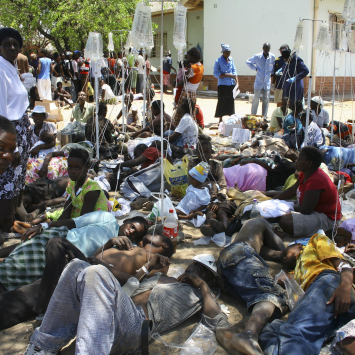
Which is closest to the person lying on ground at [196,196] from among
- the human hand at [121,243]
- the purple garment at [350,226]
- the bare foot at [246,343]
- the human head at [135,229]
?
the human head at [135,229]

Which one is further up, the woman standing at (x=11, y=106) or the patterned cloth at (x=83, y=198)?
the woman standing at (x=11, y=106)

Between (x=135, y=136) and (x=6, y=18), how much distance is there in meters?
13.9

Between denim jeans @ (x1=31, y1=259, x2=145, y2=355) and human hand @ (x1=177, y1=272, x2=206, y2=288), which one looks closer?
denim jeans @ (x1=31, y1=259, x2=145, y2=355)

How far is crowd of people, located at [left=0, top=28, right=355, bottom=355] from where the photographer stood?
1880 mm

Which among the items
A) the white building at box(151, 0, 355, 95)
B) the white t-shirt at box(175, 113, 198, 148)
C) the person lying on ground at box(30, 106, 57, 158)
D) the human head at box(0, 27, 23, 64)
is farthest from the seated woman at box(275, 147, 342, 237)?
the white building at box(151, 0, 355, 95)

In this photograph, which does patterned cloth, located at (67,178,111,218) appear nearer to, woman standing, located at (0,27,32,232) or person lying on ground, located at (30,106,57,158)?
woman standing, located at (0,27,32,232)

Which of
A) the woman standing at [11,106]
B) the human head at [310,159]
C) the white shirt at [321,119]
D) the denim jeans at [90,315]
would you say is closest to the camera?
the denim jeans at [90,315]

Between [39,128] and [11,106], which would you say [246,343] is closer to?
[11,106]

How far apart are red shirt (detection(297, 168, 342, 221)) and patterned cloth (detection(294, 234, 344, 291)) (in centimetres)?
99

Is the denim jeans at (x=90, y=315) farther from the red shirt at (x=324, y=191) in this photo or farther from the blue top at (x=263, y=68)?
the blue top at (x=263, y=68)

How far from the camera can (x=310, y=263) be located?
2.51m

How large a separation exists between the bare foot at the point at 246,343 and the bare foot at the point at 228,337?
0.08 m

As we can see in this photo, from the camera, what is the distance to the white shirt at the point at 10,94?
124 inches

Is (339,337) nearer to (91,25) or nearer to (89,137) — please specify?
(89,137)
